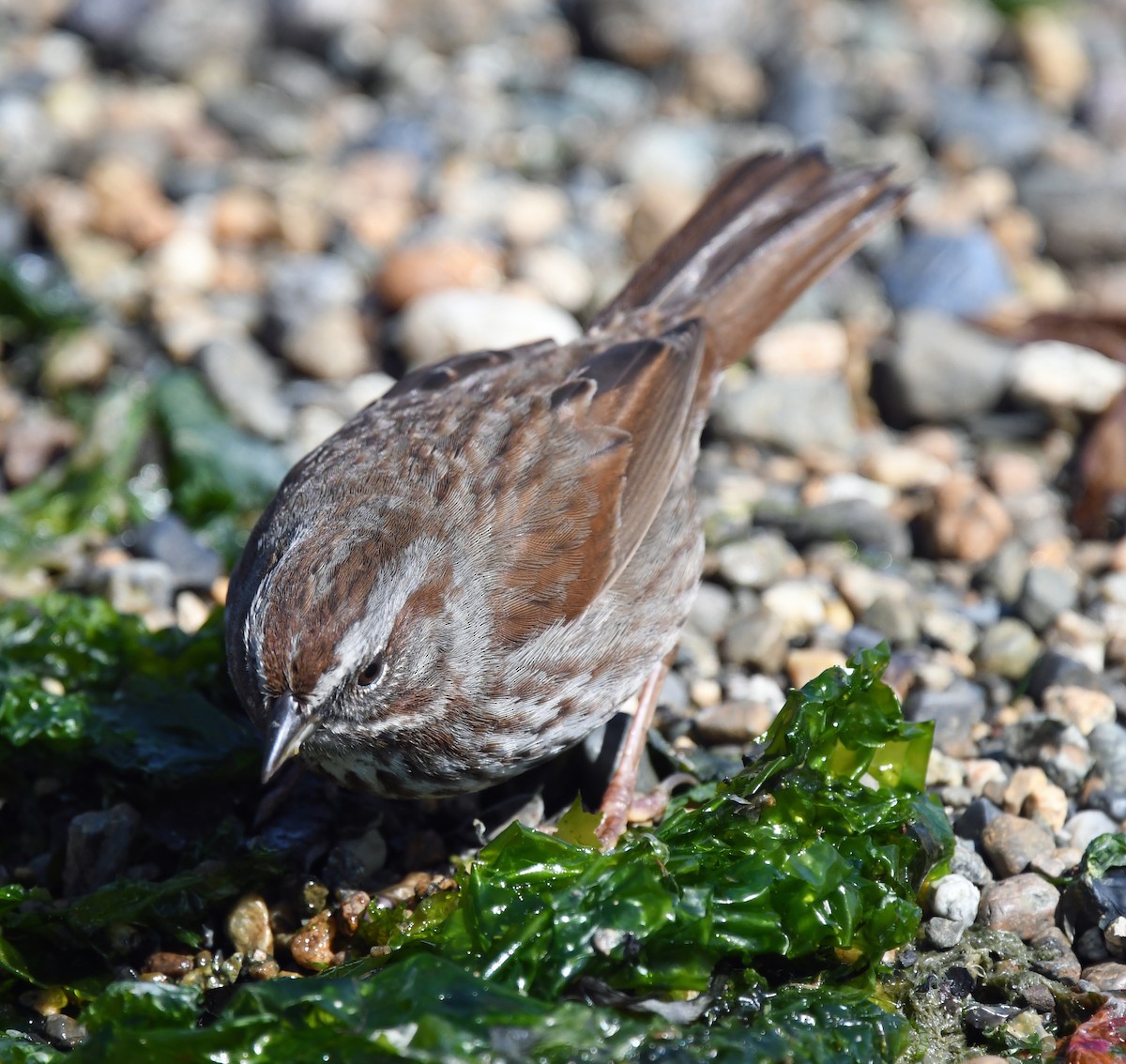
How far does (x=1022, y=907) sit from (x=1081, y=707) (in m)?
1.03

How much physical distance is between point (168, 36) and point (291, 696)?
22.1ft

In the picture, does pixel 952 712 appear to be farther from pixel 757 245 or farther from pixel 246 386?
pixel 246 386

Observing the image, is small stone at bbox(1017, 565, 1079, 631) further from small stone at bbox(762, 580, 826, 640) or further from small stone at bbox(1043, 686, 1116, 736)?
small stone at bbox(762, 580, 826, 640)

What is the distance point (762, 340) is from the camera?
755 centimetres

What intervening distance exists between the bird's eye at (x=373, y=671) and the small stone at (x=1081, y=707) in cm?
249

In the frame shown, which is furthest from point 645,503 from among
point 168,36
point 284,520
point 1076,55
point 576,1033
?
point 1076,55

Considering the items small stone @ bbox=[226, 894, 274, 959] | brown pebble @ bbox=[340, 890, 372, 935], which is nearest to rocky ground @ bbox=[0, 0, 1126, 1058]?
brown pebble @ bbox=[340, 890, 372, 935]

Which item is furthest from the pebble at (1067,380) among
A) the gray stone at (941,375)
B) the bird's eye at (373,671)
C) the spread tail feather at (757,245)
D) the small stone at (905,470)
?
the bird's eye at (373,671)

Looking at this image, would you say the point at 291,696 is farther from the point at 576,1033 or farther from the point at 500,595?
the point at 576,1033

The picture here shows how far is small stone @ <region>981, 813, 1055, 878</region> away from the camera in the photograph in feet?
15.6

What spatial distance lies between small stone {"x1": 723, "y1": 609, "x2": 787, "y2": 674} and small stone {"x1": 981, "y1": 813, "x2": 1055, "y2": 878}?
1171 mm

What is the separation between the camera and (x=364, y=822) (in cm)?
505

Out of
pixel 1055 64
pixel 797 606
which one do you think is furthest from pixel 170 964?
pixel 1055 64

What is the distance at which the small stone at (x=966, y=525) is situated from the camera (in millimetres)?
6383
